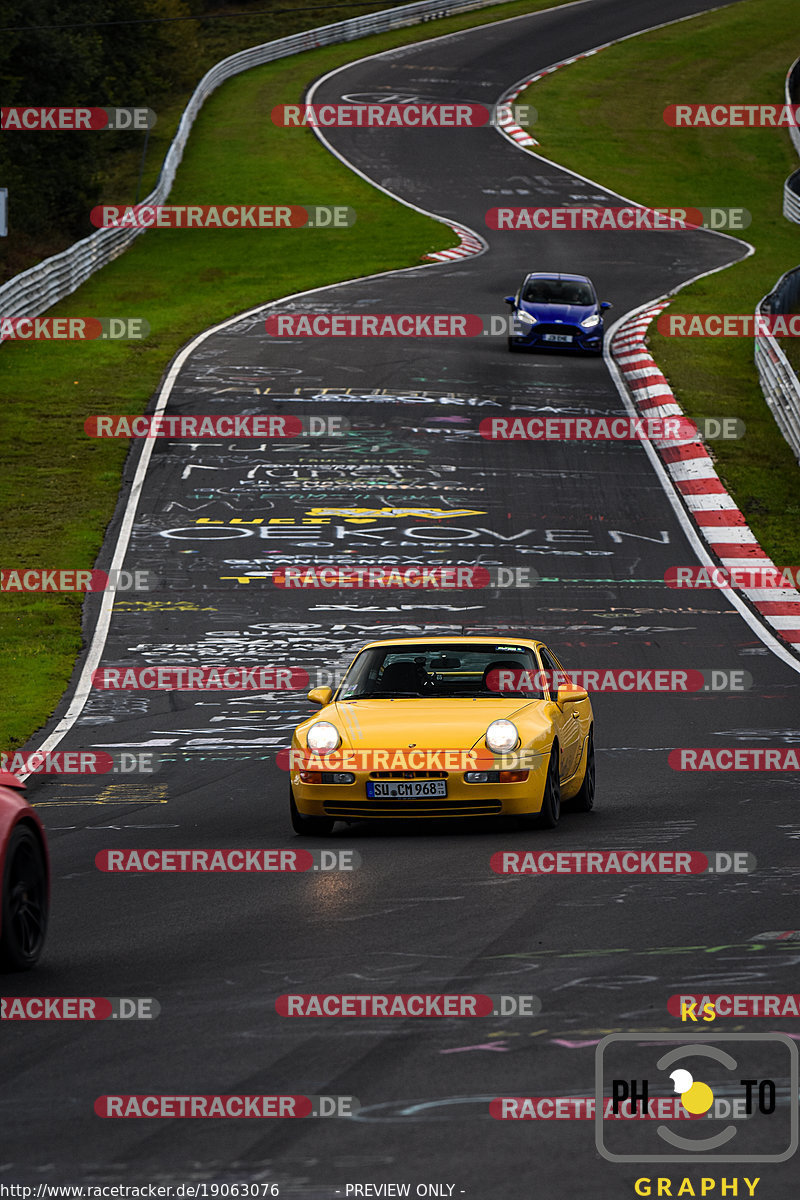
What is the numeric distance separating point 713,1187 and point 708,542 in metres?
21.1

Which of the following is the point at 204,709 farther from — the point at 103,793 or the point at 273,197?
the point at 273,197

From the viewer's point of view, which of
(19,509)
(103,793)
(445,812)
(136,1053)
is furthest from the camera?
(19,509)

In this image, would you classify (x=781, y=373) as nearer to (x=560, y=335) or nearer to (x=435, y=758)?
(x=560, y=335)

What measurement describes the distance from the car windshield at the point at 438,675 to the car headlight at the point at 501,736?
830 millimetres

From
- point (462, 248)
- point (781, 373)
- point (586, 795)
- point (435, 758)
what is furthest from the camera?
point (462, 248)

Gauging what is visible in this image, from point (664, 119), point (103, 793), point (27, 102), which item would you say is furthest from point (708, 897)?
point (664, 119)

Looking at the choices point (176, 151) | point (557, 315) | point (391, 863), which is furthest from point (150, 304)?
point (391, 863)

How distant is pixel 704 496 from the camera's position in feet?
92.5

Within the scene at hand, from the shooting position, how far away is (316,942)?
7.86m

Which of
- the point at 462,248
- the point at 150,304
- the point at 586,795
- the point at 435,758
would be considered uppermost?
the point at 462,248

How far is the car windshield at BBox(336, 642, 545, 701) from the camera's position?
466 inches

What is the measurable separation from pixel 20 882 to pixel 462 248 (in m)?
44.7

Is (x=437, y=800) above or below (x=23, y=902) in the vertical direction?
below

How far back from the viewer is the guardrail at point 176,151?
41812 mm
